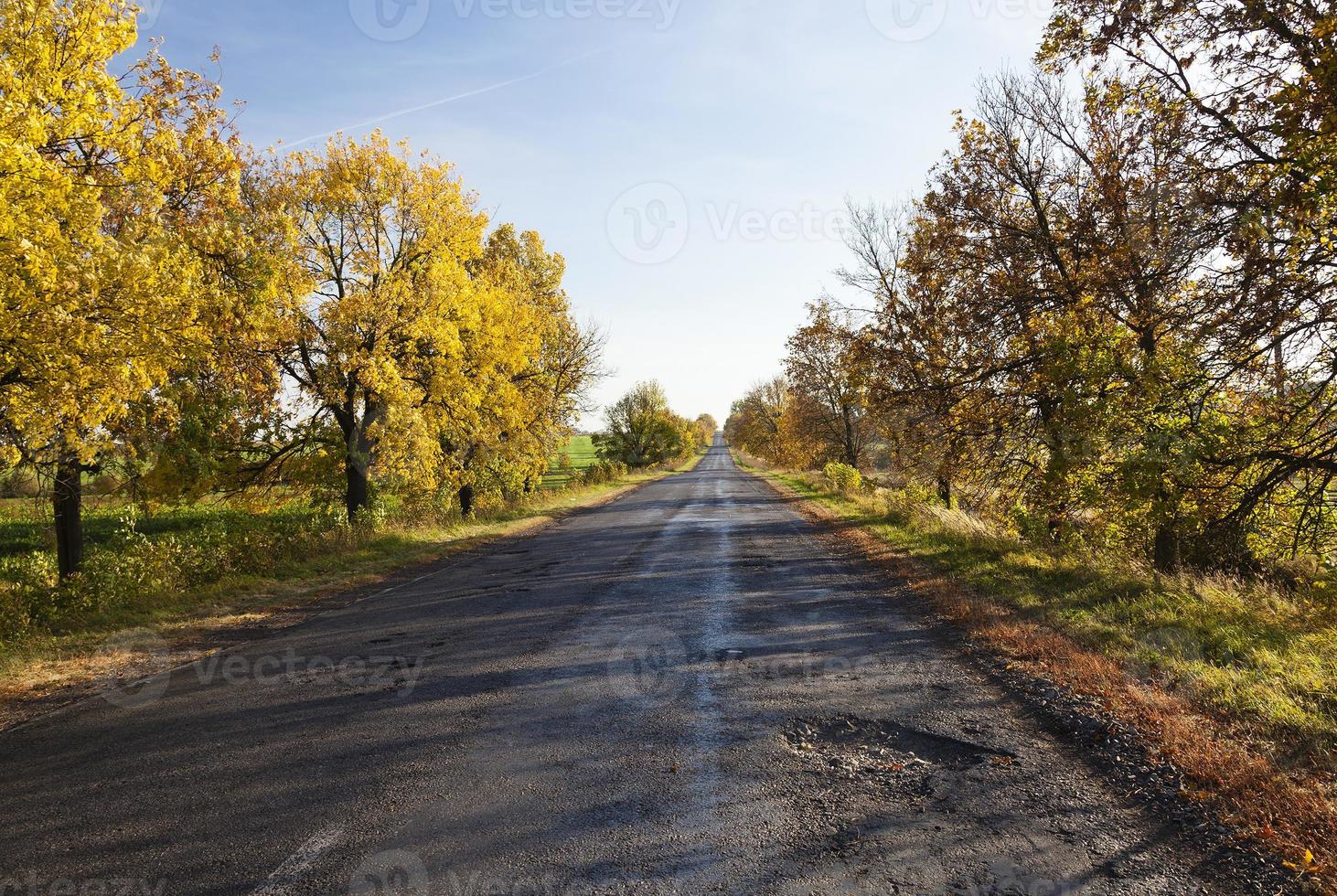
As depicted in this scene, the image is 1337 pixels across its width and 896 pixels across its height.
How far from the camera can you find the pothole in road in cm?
460

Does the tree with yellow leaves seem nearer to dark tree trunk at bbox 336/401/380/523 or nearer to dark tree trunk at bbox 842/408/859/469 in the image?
dark tree trunk at bbox 336/401/380/523

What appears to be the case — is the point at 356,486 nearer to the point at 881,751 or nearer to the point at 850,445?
the point at 881,751

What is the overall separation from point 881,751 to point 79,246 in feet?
32.4

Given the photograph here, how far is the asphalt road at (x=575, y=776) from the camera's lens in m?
3.48

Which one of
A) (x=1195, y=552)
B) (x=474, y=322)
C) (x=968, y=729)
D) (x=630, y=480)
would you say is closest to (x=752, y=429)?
(x=630, y=480)

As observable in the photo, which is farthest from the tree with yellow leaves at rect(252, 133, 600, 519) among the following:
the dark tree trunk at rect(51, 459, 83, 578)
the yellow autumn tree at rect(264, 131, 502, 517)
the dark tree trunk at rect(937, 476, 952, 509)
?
the dark tree trunk at rect(937, 476, 952, 509)

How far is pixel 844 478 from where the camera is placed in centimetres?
3325

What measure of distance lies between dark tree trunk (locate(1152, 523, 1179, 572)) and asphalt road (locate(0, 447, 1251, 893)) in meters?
6.11

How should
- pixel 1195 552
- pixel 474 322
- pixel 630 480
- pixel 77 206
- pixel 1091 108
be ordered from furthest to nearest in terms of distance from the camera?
pixel 630 480 → pixel 474 322 → pixel 1195 552 → pixel 1091 108 → pixel 77 206

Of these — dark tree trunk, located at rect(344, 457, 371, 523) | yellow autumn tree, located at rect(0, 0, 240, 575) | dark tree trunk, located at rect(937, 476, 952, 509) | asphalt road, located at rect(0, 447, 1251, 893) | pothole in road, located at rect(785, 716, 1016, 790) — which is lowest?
pothole in road, located at rect(785, 716, 1016, 790)

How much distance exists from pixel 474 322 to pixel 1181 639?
16.6 metres

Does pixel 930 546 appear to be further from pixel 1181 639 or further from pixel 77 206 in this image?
pixel 77 206

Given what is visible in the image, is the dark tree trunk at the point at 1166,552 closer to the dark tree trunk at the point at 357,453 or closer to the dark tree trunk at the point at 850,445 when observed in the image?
the dark tree trunk at the point at 357,453

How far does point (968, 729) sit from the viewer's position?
526 cm
